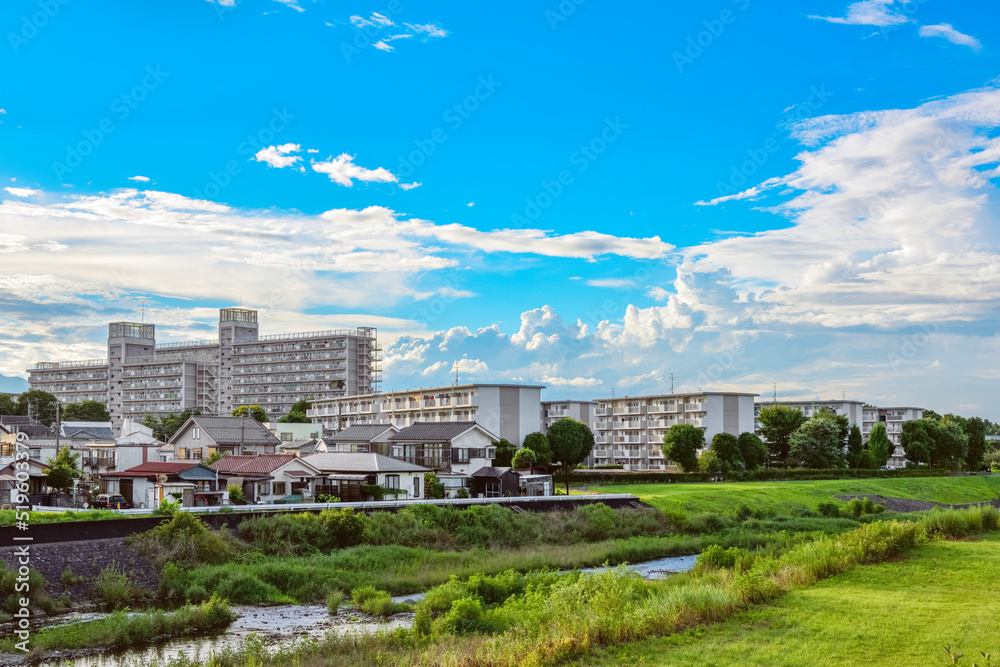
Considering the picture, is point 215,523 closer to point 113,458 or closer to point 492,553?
point 492,553

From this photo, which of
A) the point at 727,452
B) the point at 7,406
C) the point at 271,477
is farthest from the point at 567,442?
the point at 7,406

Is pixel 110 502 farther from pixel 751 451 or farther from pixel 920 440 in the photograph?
pixel 920 440

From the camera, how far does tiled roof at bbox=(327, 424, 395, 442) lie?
6169 cm

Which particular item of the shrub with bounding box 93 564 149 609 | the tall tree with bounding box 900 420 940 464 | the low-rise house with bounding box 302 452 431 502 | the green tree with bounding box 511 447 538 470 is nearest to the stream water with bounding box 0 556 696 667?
the shrub with bounding box 93 564 149 609

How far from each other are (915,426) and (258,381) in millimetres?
97433

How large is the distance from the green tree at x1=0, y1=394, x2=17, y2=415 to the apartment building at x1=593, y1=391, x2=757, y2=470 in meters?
84.6

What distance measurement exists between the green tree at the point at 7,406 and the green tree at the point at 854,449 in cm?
11131

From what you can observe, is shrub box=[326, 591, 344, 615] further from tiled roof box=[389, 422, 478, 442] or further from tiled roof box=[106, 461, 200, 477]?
tiled roof box=[389, 422, 478, 442]

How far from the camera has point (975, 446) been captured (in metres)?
92.1

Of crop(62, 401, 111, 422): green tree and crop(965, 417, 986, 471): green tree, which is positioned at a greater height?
crop(62, 401, 111, 422): green tree

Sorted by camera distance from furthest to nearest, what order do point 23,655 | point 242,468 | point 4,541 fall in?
point 242,468 < point 4,541 < point 23,655

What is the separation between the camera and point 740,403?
289 ft

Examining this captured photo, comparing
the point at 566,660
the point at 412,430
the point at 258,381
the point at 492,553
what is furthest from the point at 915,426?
the point at 258,381

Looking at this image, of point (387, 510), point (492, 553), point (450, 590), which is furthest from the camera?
point (387, 510)
